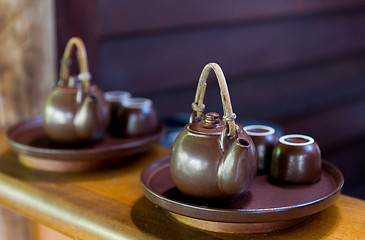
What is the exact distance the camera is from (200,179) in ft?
2.60

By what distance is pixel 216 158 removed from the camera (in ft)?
2.57

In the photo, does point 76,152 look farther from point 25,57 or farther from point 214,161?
point 25,57

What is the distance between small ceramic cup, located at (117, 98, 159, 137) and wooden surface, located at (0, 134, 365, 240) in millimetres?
70

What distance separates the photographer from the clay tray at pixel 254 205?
760mm

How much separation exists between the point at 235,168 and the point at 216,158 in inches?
1.4

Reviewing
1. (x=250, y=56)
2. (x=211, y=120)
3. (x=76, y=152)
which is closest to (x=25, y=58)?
→ (x=76, y=152)

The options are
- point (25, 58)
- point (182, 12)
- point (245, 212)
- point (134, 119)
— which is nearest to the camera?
point (245, 212)

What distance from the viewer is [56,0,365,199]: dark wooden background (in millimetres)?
1587

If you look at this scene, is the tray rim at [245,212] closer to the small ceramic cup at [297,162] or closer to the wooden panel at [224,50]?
the small ceramic cup at [297,162]

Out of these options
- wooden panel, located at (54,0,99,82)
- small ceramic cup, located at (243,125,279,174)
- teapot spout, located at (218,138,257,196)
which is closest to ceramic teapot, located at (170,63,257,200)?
teapot spout, located at (218,138,257,196)

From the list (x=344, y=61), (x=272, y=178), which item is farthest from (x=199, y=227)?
(x=344, y=61)

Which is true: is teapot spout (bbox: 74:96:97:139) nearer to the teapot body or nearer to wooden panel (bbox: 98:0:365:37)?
the teapot body

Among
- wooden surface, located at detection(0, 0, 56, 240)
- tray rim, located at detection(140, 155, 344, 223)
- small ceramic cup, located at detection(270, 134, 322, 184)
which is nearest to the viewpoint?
tray rim, located at detection(140, 155, 344, 223)

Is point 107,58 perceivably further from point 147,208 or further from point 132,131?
point 147,208
